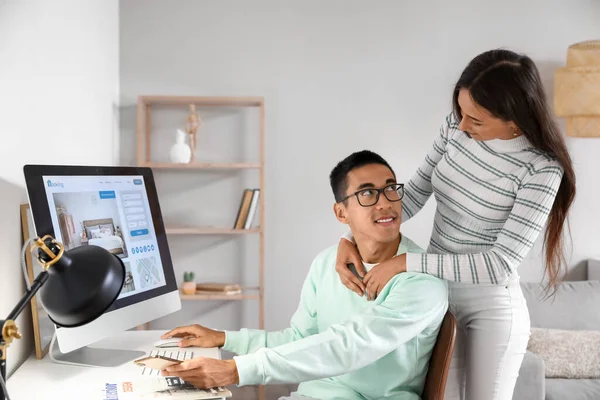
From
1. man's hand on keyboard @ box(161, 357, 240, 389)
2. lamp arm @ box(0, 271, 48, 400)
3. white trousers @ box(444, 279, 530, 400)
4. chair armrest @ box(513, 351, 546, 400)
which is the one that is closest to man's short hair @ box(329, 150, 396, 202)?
white trousers @ box(444, 279, 530, 400)

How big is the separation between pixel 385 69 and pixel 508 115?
7.20ft

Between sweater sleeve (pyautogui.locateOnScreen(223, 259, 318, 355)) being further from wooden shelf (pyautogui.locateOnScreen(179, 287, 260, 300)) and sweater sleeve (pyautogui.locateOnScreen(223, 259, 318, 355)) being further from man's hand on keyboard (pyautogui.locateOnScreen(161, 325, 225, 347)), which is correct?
wooden shelf (pyautogui.locateOnScreen(179, 287, 260, 300))

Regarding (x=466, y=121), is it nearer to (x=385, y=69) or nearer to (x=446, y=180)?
(x=446, y=180)

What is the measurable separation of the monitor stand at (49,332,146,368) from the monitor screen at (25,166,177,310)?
145 mm

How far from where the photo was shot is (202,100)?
3.74 metres

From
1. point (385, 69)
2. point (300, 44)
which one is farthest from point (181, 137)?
point (385, 69)

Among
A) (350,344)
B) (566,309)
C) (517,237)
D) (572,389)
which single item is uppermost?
Result: (517,237)

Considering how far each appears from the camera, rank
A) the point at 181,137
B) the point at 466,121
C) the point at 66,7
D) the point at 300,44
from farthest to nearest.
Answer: the point at 300,44 < the point at 181,137 < the point at 66,7 < the point at 466,121

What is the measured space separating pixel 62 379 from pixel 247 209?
7.07ft

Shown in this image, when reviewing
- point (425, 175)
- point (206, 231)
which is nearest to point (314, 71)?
point (206, 231)

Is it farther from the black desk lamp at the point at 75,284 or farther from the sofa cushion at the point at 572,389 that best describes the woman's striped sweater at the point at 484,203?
the sofa cushion at the point at 572,389

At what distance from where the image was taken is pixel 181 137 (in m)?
3.69

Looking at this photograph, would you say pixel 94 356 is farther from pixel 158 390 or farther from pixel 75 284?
pixel 75 284

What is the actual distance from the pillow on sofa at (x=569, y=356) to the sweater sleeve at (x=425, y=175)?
1.47 m
